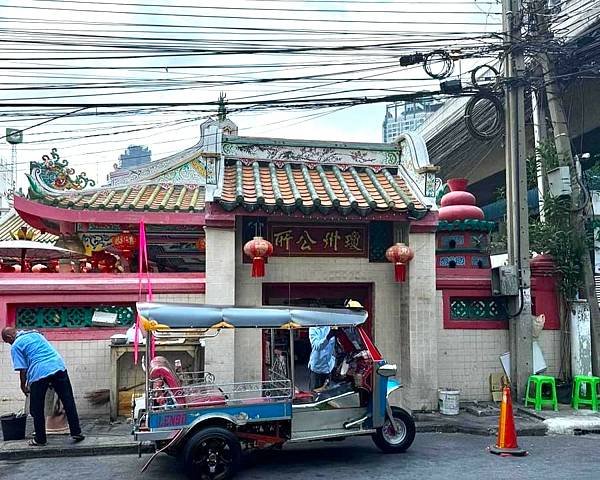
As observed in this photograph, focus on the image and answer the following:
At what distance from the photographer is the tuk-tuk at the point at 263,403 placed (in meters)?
6.34

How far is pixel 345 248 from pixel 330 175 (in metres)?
1.33

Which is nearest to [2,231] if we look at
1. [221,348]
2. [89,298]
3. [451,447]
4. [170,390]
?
[89,298]

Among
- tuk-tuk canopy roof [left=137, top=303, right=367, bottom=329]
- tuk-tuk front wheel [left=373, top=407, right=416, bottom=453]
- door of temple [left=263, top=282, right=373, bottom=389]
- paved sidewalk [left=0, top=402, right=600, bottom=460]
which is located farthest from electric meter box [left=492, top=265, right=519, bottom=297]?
tuk-tuk canopy roof [left=137, top=303, right=367, bottom=329]

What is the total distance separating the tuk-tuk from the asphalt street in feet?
0.94

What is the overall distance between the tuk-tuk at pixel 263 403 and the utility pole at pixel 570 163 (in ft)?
15.1

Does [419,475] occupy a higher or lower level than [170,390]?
lower

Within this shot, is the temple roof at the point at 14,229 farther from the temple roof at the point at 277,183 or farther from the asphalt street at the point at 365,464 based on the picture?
the asphalt street at the point at 365,464

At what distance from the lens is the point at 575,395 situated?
9609 millimetres

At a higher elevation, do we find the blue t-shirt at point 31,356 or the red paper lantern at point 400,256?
the red paper lantern at point 400,256

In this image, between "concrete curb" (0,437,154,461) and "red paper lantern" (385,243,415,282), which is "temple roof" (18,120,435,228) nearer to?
"red paper lantern" (385,243,415,282)


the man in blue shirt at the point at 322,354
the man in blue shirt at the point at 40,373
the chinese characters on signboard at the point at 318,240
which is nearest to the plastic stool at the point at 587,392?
the chinese characters on signboard at the point at 318,240

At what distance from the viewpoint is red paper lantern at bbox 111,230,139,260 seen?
12508 millimetres

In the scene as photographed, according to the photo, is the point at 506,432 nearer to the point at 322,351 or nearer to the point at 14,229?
the point at 322,351

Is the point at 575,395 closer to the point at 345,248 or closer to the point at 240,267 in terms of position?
the point at 345,248
